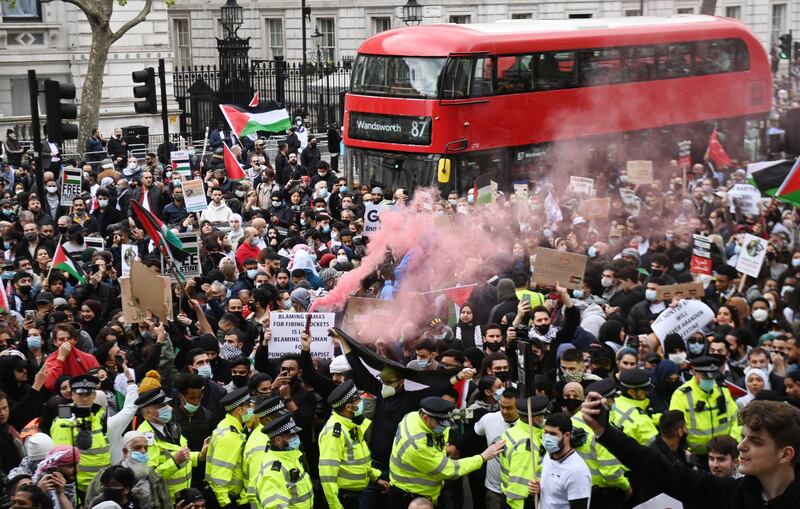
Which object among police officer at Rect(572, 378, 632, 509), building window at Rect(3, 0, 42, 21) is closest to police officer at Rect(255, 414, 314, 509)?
police officer at Rect(572, 378, 632, 509)

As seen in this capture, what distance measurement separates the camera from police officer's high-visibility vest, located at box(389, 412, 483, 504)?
7.50 m

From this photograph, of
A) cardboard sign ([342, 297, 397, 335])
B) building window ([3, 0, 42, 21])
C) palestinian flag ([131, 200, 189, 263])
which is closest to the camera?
cardboard sign ([342, 297, 397, 335])

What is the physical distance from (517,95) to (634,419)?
13322 millimetres

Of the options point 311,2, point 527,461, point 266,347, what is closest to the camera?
point 527,461

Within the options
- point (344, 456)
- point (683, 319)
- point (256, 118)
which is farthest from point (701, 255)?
point (256, 118)

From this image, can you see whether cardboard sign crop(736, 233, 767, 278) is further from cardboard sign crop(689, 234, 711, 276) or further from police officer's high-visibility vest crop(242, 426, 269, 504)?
police officer's high-visibility vest crop(242, 426, 269, 504)

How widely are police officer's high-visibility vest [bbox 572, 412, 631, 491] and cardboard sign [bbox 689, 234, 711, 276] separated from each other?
18.6 ft

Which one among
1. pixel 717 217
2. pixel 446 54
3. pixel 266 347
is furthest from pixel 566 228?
pixel 266 347

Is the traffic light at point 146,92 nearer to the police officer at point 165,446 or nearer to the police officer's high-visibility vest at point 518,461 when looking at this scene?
the police officer at point 165,446

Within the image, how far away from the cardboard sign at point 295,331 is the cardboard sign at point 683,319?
271 cm

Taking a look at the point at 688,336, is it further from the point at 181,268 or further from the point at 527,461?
the point at 181,268

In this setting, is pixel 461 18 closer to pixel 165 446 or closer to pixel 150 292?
pixel 150 292

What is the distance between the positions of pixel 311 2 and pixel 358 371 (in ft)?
124

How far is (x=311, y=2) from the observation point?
148 feet
